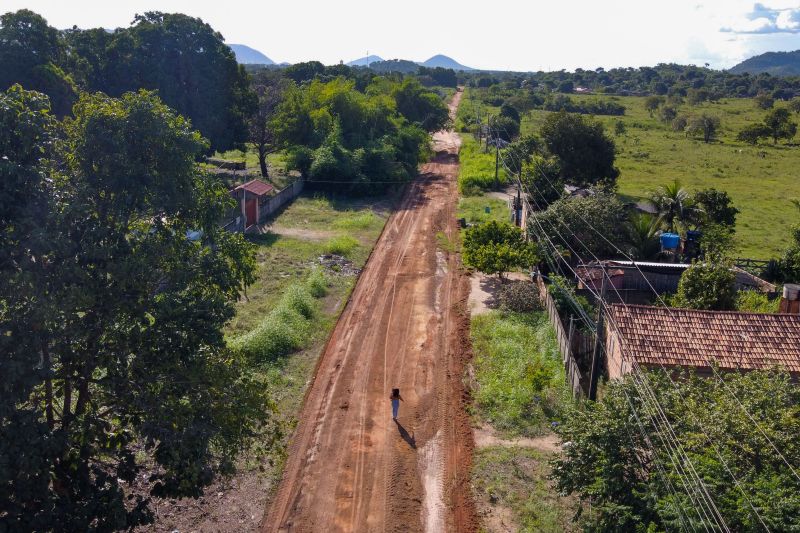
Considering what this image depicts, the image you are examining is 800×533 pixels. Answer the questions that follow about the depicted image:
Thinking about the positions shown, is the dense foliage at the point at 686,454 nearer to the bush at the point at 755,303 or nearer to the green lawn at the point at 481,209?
the bush at the point at 755,303

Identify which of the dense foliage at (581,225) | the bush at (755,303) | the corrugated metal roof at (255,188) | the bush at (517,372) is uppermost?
the corrugated metal roof at (255,188)

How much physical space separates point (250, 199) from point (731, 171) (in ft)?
140

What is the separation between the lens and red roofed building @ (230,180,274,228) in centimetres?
3406

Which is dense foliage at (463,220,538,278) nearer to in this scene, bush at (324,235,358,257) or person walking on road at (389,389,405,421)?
bush at (324,235,358,257)

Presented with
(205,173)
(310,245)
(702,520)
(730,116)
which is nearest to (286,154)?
(310,245)

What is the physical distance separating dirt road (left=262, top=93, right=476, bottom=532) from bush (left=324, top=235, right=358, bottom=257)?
306 centimetres

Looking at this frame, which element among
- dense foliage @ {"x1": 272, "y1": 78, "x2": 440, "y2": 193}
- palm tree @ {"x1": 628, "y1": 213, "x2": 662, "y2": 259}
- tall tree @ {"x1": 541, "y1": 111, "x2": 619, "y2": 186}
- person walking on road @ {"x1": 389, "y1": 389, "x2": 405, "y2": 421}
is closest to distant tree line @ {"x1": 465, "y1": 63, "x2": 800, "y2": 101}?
dense foliage @ {"x1": 272, "y1": 78, "x2": 440, "y2": 193}

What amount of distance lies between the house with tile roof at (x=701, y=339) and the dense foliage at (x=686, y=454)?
12.7 feet

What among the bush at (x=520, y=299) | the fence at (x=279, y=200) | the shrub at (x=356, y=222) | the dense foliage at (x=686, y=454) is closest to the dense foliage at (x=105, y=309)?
the dense foliage at (x=686, y=454)

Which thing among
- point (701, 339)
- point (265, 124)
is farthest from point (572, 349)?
point (265, 124)

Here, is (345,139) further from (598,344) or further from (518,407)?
(598,344)

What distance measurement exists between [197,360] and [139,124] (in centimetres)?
372

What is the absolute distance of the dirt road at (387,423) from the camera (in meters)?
13.1

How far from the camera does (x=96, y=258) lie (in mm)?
8930
